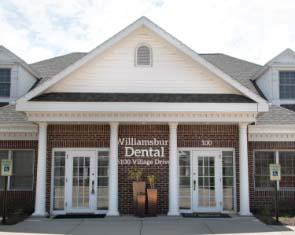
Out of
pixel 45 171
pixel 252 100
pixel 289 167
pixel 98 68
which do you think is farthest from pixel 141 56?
pixel 289 167

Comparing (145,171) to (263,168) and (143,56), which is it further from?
(263,168)

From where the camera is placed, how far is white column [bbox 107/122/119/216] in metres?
14.2

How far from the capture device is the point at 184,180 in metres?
15.2

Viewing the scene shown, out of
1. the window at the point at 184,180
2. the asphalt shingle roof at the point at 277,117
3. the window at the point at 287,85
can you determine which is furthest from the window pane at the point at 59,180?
the window at the point at 287,85

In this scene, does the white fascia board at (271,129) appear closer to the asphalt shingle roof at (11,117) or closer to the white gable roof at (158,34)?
the white gable roof at (158,34)

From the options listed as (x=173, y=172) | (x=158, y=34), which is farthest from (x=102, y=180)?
(x=158, y=34)

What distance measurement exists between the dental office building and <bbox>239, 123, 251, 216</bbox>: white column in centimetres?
3

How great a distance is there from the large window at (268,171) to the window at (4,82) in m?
10.9

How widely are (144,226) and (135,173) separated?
261 centimetres

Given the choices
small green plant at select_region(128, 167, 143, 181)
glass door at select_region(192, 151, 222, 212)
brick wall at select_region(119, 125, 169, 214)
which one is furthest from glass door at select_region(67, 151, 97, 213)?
glass door at select_region(192, 151, 222, 212)

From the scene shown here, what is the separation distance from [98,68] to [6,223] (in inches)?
247

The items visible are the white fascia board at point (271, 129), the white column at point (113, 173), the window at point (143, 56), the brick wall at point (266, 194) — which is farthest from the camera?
the white fascia board at point (271, 129)

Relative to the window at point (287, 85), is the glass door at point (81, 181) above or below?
below

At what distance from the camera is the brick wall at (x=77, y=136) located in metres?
15.0
